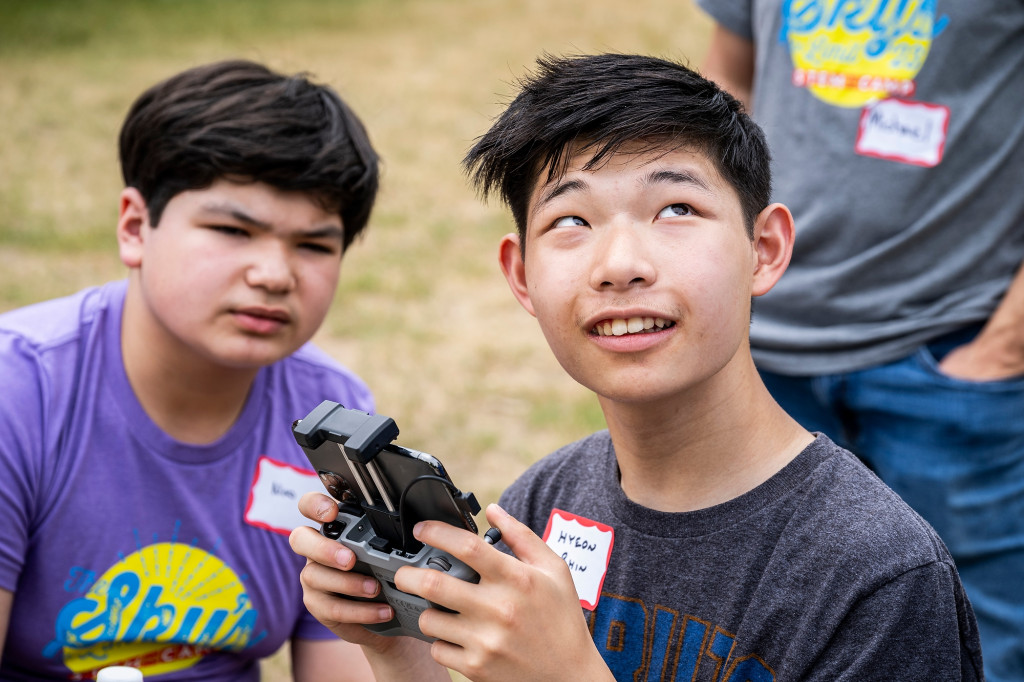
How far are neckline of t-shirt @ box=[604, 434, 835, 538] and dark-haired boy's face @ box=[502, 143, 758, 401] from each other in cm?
20

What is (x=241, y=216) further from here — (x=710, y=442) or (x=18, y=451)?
(x=710, y=442)

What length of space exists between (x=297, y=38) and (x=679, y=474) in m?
13.4

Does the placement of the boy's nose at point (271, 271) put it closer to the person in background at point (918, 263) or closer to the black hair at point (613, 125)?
the black hair at point (613, 125)

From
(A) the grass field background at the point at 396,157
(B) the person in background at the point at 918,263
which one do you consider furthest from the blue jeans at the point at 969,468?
(A) the grass field background at the point at 396,157

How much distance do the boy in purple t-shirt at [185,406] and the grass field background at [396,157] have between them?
1.66 feet

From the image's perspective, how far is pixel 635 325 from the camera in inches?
62.5

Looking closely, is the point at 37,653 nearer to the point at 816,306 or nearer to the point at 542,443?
the point at 816,306

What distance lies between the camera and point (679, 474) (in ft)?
5.79

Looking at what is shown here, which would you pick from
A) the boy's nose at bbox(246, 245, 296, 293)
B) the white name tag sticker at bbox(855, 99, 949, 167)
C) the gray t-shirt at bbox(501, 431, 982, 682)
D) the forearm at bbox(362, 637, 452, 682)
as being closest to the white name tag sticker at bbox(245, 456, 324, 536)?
the boy's nose at bbox(246, 245, 296, 293)

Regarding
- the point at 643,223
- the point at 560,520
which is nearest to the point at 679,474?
the point at 560,520

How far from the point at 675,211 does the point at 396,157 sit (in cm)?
874

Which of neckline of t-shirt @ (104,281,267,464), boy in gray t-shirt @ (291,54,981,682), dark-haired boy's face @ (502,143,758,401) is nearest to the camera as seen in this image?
boy in gray t-shirt @ (291,54,981,682)

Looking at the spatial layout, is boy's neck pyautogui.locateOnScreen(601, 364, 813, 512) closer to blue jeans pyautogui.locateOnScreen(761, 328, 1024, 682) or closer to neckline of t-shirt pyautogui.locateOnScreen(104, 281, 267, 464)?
blue jeans pyautogui.locateOnScreen(761, 328, 1024, 682)

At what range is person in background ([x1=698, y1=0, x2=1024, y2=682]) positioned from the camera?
242 cm
